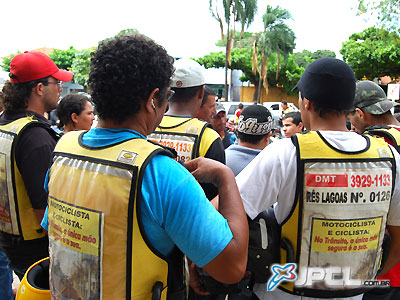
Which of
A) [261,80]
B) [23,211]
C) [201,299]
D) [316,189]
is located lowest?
[261,80]

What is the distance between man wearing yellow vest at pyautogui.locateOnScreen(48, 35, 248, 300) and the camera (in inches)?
46.3

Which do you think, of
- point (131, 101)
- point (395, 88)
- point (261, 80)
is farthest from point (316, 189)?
point (261, 80)

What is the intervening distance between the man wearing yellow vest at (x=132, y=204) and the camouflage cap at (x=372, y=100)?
6.78 feet

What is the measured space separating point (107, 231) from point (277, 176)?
2.94ft

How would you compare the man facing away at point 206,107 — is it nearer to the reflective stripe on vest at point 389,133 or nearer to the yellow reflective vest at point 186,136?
the yellow reflective vest at point 186,136

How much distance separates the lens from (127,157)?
3.99 feet

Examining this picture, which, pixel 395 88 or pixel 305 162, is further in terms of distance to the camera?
pixel 395 88

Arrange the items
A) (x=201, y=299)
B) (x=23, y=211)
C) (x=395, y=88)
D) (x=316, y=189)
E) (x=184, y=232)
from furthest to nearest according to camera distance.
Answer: (x=395, y=88), (x=23, y=211), (x=201, y=299), (x=316, y=189), (x=184, y=232)

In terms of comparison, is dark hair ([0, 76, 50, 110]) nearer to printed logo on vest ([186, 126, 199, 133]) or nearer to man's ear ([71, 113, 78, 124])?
man's ear ([71, 113, 78, 124])

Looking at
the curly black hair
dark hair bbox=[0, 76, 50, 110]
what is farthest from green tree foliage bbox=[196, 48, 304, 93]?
the curly black hair

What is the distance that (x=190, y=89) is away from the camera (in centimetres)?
263

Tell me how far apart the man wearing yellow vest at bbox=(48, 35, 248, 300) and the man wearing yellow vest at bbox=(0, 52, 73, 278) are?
986mm

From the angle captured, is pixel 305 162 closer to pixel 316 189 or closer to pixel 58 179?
pixel 316 189

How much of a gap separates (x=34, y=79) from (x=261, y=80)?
109 feet
